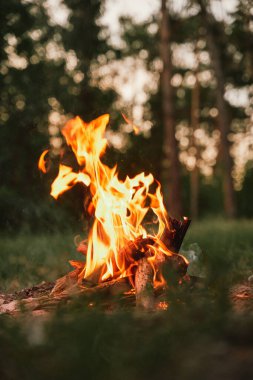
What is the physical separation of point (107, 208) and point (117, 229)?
0.26 m

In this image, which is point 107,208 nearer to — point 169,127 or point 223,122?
point 169,127

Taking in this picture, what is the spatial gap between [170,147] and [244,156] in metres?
26.4

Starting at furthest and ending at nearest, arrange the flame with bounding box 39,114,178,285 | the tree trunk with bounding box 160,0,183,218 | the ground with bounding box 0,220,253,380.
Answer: the tree trunk with bounding box 160,0,183,218, the flame with bounding box 39,114,178,285, the ground with bounding box 0,220,253,380

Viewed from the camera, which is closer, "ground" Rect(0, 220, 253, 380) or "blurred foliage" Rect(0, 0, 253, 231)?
"ground" Rect(0, 220, 253, 380)

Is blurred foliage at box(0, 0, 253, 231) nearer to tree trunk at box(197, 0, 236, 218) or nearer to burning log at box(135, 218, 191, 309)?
tree trunk at box(197, 0, 236, 218)

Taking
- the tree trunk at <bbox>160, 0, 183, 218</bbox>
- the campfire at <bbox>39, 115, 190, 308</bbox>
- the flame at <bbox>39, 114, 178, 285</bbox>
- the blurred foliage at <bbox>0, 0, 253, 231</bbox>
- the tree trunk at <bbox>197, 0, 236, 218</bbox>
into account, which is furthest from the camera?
the tree trunk at <bbox>197, 0, 236, 218</bbox>

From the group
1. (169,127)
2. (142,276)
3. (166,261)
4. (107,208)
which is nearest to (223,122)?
(169,127)

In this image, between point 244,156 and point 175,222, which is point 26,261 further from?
point 244,156

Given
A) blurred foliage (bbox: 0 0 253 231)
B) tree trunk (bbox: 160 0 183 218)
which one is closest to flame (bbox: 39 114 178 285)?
blurred foliage (bbox: 0 0 253 231)

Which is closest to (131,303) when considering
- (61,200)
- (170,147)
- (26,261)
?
(26,261)

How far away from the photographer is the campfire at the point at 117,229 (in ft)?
19.8

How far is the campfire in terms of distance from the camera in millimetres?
6031

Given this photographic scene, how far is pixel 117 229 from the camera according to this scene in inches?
253

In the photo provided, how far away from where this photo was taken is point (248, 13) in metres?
20.4
